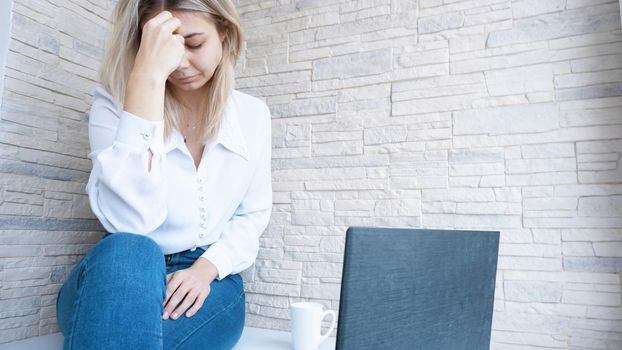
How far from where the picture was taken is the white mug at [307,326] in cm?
100

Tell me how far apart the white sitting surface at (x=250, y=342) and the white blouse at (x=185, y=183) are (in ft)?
0.56

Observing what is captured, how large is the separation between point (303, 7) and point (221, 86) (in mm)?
400

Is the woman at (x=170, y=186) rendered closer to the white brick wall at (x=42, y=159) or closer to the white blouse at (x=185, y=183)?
the white blouse at (x=185, y=183)

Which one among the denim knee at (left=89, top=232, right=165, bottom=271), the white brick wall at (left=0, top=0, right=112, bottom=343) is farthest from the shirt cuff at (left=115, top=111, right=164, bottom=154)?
the white brick wall at (left=0, top=0, right=112, bottom=343)

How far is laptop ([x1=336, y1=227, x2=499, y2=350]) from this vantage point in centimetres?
45

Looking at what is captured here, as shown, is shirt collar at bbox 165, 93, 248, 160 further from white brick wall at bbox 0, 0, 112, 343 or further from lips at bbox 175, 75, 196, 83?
white brick wall at bbox 0, 0, 112, 343

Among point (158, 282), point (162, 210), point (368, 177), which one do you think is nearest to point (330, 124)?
point (368, 177)

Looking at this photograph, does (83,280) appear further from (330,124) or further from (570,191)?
(570,191)

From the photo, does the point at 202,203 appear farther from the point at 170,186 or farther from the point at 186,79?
the point at 186,79

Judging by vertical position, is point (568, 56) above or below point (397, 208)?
above

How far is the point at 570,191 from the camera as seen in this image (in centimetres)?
98

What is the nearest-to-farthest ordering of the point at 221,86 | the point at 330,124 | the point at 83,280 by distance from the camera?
1. the point at 83,280
2. the point at 221,86
3. the point at 330,124

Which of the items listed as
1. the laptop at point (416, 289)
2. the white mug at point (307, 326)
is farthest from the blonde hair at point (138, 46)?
the laptop at point (416, 289)

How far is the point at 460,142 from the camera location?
3.55ft
